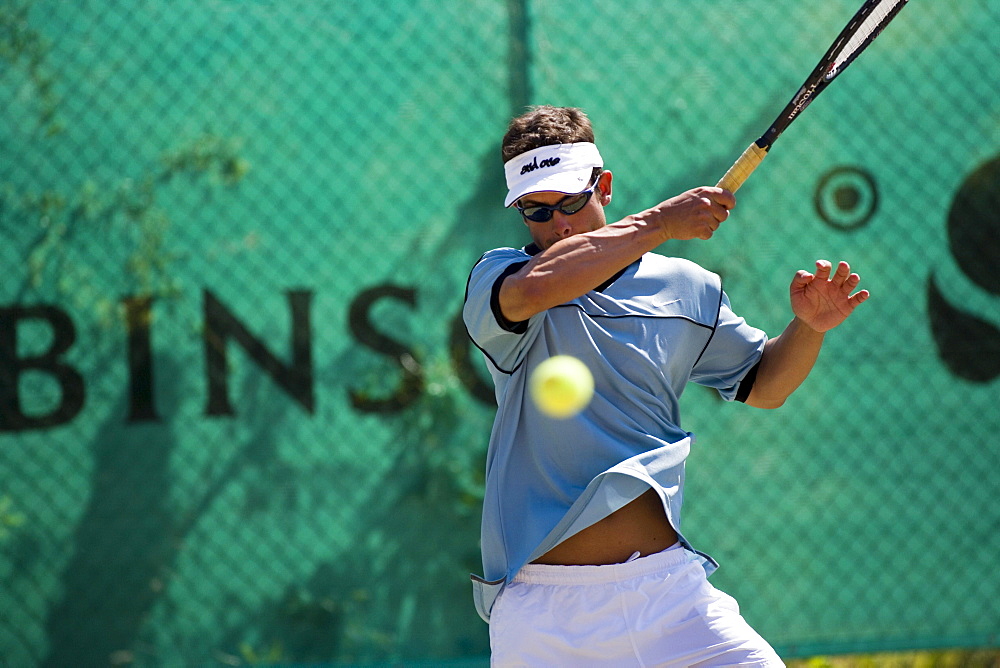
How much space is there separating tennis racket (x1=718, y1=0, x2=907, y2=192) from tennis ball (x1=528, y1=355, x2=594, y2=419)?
0.48 metres

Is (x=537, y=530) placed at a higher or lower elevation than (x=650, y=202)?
lower

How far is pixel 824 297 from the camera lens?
239cm

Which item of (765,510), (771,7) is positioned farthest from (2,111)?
(765,510)

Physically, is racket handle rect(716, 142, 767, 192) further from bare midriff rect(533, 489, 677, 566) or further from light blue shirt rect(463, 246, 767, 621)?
bare midriff rect(533, 489, 677, 566)

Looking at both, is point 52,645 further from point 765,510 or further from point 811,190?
point 811,190

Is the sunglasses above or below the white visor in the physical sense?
below

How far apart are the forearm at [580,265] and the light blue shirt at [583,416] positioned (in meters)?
0.08

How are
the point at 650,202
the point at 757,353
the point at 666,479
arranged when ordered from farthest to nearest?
1. the point at 650,202
2. the point at 757,353
3. the point at 666,479

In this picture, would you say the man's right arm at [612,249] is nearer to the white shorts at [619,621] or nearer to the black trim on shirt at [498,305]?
the black trim on shirt at [498,305]

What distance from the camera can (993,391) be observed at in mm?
3756

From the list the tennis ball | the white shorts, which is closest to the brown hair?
the tennis ball

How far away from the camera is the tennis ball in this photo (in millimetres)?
2227

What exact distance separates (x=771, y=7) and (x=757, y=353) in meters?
1.72

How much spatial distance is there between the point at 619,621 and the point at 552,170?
3.14 feet
